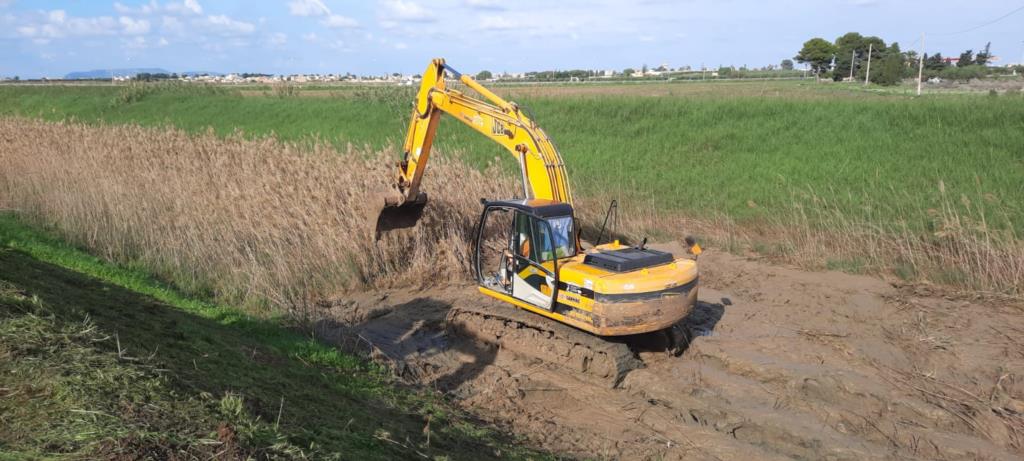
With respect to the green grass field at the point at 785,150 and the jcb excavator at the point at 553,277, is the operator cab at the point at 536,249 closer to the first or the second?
the jcb excavator at the point at 553,277

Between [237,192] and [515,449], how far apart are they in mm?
8870

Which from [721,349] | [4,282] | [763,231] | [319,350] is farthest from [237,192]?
[763,231]

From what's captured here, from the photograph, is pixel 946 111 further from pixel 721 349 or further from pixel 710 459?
pixel 710 459

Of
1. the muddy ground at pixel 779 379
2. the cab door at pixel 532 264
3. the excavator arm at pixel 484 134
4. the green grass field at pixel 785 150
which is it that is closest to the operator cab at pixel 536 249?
the cab door at pixel 532 264

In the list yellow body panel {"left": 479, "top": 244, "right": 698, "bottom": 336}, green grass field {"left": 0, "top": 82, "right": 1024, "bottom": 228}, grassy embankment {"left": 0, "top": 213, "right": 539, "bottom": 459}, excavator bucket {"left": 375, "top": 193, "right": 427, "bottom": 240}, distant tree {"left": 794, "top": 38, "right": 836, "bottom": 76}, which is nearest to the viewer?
grassy embankment {"left": 0, "top": 213, "right": 539, "bottom": 459}

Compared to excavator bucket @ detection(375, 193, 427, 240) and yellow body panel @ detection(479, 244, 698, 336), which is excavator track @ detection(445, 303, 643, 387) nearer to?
yellow body panel @ detection(479, 244, 698, 336)

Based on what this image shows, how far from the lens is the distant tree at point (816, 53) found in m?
63.7

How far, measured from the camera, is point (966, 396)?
7.70 metres

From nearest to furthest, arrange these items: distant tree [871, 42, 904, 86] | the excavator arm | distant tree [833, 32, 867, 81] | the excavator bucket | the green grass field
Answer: the excavator arm, the excavator bucket, the green grass field, distant tree [871, 42, 904, 86], distant tree [833, 32, 867, 81]

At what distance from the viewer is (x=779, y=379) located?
809cm

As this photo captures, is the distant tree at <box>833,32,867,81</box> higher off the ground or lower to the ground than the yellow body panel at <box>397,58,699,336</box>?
higher

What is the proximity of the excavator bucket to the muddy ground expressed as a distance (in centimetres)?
121

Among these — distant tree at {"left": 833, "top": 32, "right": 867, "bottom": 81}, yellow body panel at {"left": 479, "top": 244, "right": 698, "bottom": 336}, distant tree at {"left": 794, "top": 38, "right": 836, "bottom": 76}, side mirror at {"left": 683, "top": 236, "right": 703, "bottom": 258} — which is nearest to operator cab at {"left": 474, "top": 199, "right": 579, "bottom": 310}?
yellow body panel at {"left": 479, "top": 244, "right": 698, "bottom": 336}

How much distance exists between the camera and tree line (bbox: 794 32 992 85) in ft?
134
